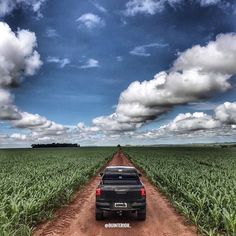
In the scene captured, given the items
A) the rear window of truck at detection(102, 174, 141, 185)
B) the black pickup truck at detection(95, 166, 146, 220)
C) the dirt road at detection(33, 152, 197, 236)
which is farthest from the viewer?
the rear window of truck at detection(102, 174, 141, 185)

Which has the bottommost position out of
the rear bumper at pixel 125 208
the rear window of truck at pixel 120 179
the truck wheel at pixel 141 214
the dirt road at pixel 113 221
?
the dirt road at pixel 113 221

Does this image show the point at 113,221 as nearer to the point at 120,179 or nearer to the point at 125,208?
the point at 125,208

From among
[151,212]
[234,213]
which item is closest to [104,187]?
[151,212]

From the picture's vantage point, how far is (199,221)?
535 inches

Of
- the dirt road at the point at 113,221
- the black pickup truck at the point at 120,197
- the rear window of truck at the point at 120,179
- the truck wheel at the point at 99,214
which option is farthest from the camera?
the truck wheel at the point at 99,214

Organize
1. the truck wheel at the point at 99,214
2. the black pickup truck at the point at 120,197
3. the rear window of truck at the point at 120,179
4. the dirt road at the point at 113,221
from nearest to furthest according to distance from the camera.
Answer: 1. the dirt road at the point at 113,221
2. the black pickup truck at the point at 120,197
3. the rear window of truck at the point at 120,179
4. the truck wheel at the point at 99,214

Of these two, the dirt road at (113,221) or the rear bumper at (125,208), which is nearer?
the dirt road at (113,221)

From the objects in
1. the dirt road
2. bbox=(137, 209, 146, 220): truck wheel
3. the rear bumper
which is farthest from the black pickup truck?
the dirt road

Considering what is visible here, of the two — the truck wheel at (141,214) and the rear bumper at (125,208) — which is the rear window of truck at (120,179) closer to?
the rear bumper at (125,208)

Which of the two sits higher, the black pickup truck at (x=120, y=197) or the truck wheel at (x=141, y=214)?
the black pickup truck at (x=120, y=197)

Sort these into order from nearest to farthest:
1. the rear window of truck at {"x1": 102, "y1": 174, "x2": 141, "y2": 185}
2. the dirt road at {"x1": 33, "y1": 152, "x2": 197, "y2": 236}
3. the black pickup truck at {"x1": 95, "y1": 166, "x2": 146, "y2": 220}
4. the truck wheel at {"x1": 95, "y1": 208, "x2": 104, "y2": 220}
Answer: the dirt road at {"x1": 33, "y1": 152, "x2": 197, "y2": 236}
the black pickup truck at {"x1": 95, "y1": 166, "x2": 146, "y2": 220}
the rear window of truck at {"x1": 102, "y1": 174, "x2": 141, "y2": 185}
the truck wheel at {"x1": 95, "y1": 208, "x2": 104, "y2": 220}

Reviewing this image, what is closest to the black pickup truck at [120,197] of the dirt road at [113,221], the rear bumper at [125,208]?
the rear bumper at [125,208]

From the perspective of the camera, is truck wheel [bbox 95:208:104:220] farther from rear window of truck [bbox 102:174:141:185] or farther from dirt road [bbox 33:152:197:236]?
rear window of truck [bbox 102:174:141:185]

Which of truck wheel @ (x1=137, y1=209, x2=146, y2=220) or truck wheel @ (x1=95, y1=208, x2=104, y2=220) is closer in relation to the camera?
truck wheel @ (x1=137, y1=209, x2=146, y2=220)
